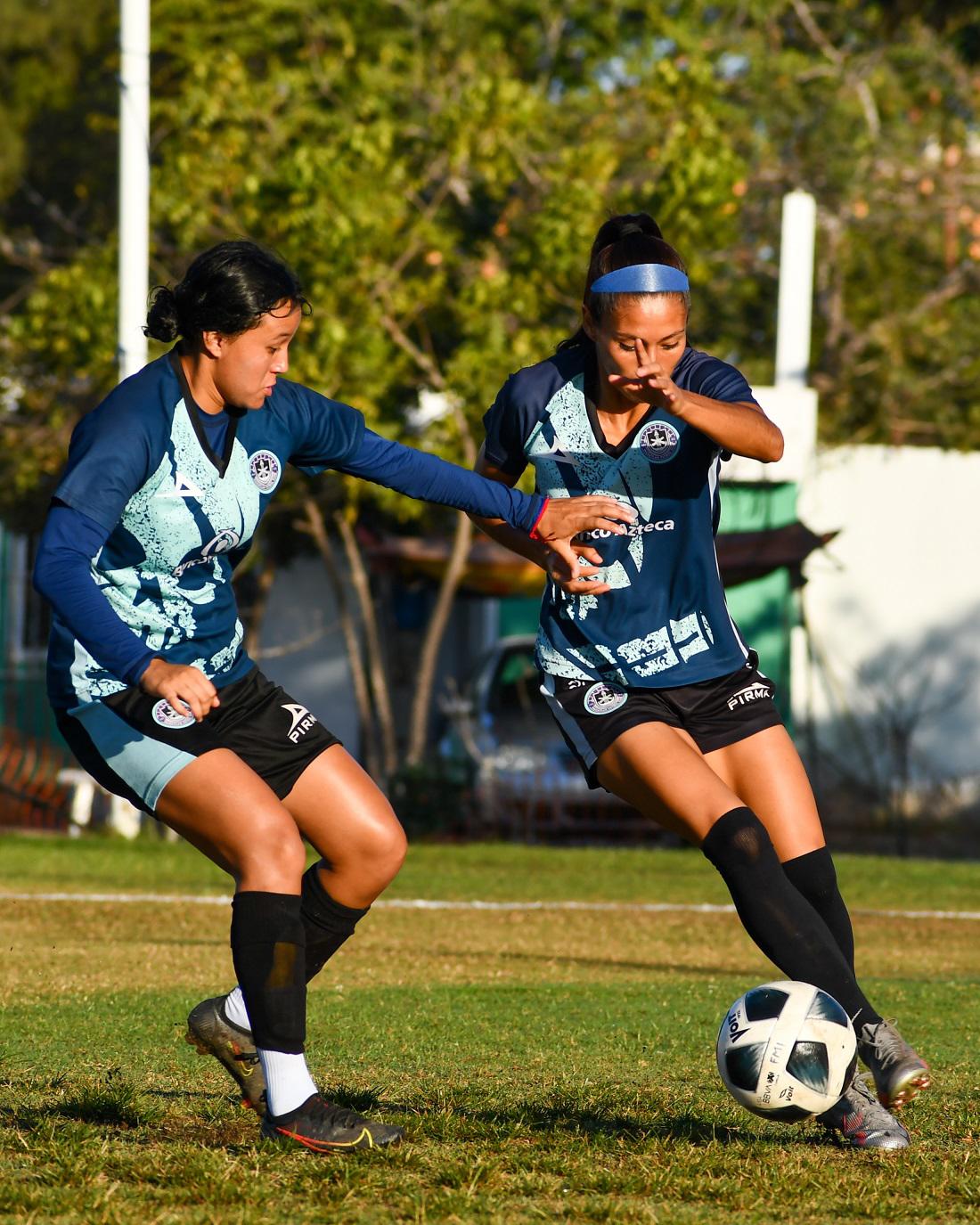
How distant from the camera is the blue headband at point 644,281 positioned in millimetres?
4609

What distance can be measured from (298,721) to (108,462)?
912mm

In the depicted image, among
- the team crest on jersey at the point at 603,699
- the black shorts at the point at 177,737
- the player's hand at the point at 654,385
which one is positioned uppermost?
the player's hand at the point at 654,385

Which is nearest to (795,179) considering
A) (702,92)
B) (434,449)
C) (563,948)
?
(702,92)

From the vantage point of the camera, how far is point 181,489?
171 inches

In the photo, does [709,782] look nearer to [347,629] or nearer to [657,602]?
[657,602]

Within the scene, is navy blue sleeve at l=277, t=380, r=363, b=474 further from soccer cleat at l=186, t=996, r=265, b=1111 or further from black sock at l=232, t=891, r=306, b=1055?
soccer cleat at l=186, t=996, r=265, b=1111

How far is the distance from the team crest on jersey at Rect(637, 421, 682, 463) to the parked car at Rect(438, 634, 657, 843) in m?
11.2

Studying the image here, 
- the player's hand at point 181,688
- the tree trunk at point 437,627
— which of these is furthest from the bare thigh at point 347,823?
the tree trunk at point 437,627

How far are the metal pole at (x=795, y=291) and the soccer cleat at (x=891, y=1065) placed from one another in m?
14.9

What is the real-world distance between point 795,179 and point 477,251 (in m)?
8.18

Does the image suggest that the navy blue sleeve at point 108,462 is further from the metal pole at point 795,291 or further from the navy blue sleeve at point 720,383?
the metal pole at point 795,291

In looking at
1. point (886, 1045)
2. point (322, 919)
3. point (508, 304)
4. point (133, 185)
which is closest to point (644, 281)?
point (322, 919)

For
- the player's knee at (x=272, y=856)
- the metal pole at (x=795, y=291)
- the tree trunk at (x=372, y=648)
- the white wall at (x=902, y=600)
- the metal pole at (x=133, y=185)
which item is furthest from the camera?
the white wall at (x=902, y=600)

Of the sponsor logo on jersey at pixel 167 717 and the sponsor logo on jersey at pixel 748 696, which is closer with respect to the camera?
the sponsor logo on jersey at pixel 167 717
